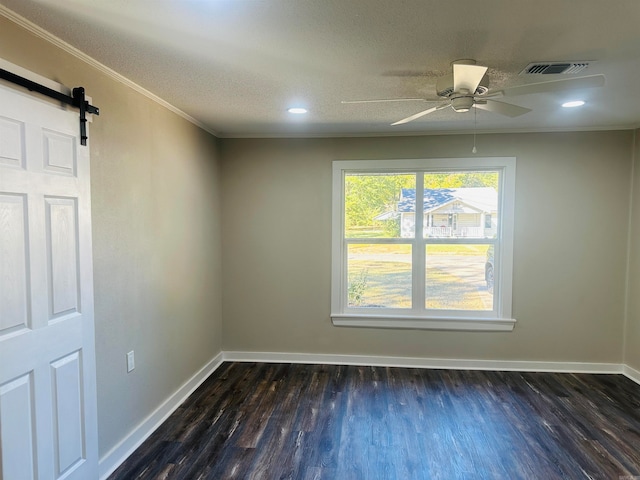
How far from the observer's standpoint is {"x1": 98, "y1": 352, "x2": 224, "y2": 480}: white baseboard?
2193mm

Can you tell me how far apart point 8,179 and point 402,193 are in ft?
10.6

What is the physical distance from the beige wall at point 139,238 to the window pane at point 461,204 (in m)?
2.33

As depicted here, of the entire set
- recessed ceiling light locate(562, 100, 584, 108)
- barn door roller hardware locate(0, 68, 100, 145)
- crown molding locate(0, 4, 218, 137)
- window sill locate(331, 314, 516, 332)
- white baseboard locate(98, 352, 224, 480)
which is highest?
recessed ceiling light locate(562, 100, 584, 108)

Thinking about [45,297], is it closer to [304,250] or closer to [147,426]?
[147,426]

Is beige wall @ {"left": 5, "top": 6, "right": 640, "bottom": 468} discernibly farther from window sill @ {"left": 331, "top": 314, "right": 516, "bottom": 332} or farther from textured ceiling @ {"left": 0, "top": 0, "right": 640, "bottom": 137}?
textured ceiling @ {"left": 0, "top": 0, "right": 640, "bottom": 137}

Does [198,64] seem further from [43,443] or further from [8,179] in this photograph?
[43,443]

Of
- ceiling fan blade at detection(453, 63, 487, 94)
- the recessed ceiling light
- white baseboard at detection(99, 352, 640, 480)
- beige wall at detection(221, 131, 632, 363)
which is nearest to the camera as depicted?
ceiling fan blade at detection(453, 63, 487, 94)

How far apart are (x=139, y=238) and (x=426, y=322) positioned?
→ 283 cm

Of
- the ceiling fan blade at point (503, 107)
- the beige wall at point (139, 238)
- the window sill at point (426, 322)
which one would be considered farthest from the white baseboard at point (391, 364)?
the ceiling fan blade at point (503, 107)

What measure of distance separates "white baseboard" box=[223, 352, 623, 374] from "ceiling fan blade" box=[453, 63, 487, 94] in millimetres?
2812

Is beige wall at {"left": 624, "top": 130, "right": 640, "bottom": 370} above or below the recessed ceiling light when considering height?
below

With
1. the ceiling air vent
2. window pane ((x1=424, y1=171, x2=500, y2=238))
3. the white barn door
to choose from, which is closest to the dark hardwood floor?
the white barn door

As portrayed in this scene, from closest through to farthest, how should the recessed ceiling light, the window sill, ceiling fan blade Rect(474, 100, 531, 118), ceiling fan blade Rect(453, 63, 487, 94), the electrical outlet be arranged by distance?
ceiling fan blade Rect(453, 63, 487, 94), ceiling fan blade Rect(474, 100, 531, 118), the electrical outlet, the recessed ceiling light, the window sill

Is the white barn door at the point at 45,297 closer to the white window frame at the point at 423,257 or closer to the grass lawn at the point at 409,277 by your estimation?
the white window frame at the point at 423,257
